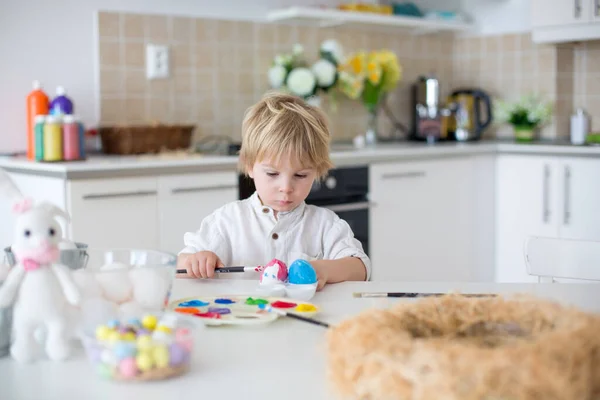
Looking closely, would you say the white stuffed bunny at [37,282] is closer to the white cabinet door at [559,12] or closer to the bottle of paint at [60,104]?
the bottle of paint at [60,104]

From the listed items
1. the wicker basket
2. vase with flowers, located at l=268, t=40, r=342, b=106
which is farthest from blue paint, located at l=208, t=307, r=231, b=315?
vase with flowers, located at l=268, t=40, r=342, b=106

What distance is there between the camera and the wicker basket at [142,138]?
10.7 ft

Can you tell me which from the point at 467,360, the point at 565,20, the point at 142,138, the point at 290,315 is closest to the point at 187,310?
the point at 290,315

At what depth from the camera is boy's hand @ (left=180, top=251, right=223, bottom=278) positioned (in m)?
1.50

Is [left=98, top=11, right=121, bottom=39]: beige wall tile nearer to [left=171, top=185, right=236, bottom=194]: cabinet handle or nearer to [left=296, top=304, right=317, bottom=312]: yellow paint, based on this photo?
[left=171, top=185, right=236, bottom=194]: cabinet handle

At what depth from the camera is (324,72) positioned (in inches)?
153

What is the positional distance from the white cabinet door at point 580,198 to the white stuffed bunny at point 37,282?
3168mm

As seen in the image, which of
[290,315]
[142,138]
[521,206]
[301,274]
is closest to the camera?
[290,315]

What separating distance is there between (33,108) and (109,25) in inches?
23.9

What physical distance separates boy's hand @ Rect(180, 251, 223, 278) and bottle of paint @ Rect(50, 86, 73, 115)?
1717mm

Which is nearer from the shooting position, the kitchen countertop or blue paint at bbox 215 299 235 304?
blue paint at bbox 215 299 235 304

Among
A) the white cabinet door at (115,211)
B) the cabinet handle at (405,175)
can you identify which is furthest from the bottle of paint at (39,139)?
the cabinet handle at (405,175)

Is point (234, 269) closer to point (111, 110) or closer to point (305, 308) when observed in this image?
point (305, 308)

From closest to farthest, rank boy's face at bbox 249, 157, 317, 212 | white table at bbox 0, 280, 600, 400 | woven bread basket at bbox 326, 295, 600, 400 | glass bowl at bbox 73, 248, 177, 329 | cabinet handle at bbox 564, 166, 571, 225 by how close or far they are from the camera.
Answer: woven bread basket at bbox 326, 295, 600, 400 < white table at bbox 0, 280, 600, 400 < glass bowl at bbox 73, 248, 177, 329 < boy's face at bbox 249, 157, 317, 212 < cabinet handle at bbox 564, 166, 571, 225
